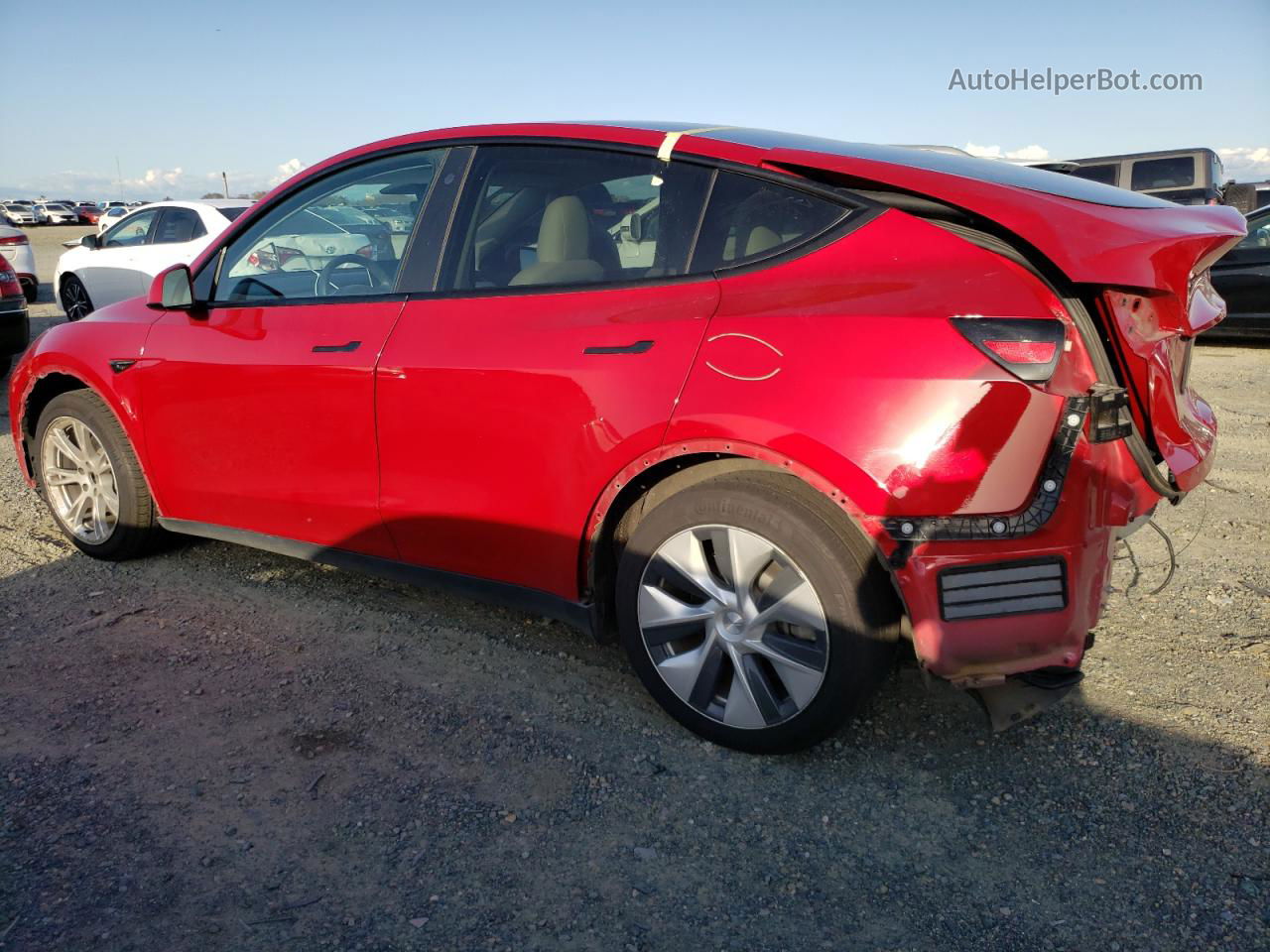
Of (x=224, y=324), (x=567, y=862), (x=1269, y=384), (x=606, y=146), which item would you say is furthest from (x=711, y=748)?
(x=1269, y=384)

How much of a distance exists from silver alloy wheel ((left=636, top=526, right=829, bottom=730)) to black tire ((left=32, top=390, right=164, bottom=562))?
2488mm

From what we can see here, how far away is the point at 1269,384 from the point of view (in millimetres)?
8273

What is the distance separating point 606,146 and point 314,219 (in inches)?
51.4

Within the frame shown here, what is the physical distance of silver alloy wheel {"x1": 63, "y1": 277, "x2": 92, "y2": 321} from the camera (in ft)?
39.3

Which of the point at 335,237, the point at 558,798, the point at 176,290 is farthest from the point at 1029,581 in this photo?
the point at 176,290

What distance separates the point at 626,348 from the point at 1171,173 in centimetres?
1629

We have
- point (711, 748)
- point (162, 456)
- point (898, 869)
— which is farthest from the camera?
point (162, 456)

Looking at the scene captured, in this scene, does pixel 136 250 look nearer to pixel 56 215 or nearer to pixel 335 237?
pixel 335 237

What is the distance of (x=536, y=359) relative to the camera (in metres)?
3.00

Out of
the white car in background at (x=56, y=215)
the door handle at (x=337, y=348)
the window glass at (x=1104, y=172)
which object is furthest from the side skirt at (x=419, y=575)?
the white car in background at (x=56, y=215)

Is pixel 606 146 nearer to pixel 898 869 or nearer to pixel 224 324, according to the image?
pixel 224 324

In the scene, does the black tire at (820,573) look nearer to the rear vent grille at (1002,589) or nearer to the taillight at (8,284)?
the rear vent grille at (1002,589)

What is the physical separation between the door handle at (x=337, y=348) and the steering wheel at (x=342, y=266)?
0.72 feet

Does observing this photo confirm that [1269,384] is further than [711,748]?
Yes
